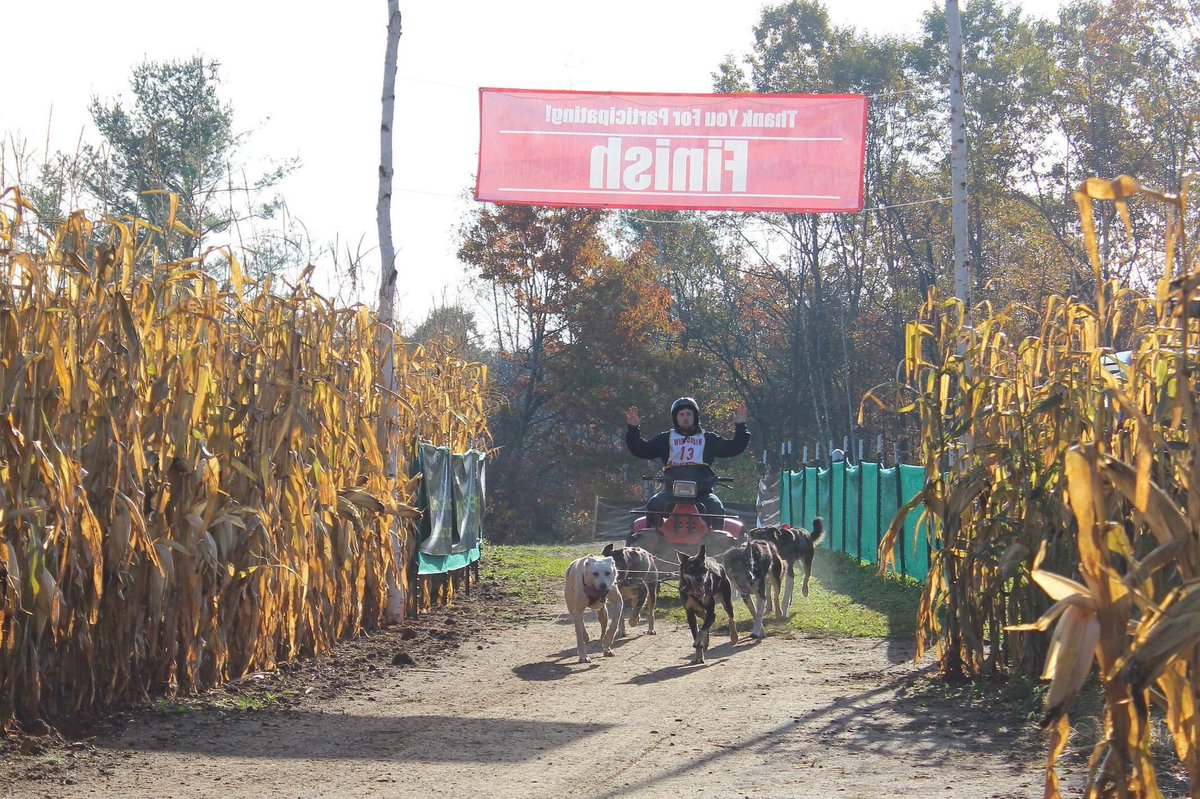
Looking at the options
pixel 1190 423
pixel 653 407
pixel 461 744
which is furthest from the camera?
pixel 653 407

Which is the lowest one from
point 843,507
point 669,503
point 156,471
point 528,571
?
point 528,571

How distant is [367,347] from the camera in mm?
11516

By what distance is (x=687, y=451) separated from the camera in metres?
14.7

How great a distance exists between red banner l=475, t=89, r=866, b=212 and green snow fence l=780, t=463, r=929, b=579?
12.9 ft

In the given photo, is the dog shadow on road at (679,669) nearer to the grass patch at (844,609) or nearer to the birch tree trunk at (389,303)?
the grass patch at (844,609)

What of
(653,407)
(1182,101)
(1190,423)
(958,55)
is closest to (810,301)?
(653,407)

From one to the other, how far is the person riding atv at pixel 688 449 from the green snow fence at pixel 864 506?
230 cm

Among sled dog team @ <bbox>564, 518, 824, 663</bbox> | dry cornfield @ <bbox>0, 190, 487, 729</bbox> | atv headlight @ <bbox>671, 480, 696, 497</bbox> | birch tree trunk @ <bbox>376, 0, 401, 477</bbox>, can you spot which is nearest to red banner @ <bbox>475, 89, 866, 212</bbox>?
birch tree trunk @ <bbox>376, 0, 401, 477</bbox>

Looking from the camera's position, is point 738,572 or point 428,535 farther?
point 428,535

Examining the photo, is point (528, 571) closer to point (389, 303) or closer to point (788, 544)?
point (788, 544)

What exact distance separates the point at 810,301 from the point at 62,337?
44749mm

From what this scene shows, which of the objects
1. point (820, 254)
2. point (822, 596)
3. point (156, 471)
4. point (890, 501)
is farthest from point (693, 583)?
point (820, 254)

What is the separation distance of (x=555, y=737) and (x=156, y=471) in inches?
115

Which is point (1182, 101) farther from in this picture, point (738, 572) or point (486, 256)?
point (738, 572)
